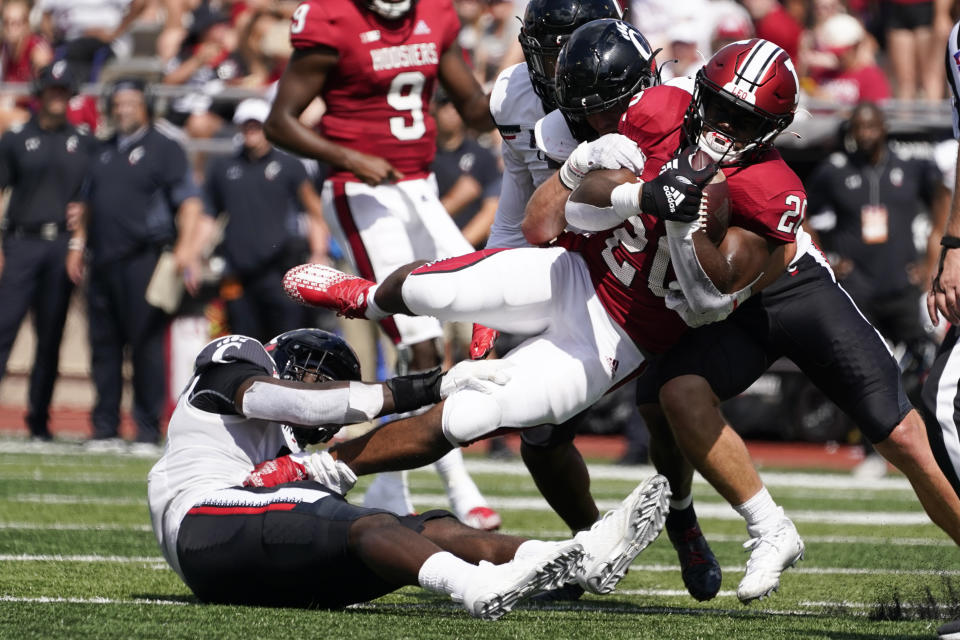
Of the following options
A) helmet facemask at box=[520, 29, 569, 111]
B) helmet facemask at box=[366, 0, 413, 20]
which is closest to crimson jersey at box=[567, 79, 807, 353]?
helmet facemask at box=[520, 29, 569, 111]

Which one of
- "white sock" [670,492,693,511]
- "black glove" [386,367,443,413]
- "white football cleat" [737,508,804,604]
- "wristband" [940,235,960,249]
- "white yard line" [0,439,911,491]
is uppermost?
"wristband" [940,235,960,249]

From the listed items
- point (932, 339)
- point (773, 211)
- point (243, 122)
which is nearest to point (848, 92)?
point (932, 339)

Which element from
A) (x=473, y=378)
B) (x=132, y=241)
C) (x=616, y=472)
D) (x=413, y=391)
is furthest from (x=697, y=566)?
(x=132, y=241)

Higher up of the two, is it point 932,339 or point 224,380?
point 224,380

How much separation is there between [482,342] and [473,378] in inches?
22.3

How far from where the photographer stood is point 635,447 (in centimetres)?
921

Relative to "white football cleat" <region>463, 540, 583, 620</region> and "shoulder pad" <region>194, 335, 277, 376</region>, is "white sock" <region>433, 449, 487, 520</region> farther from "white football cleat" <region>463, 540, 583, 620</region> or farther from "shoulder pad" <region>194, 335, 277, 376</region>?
"white football cleat" <region>463, 540, 583, 620</region>

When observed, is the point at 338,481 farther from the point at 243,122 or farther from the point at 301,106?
the point at 243,122

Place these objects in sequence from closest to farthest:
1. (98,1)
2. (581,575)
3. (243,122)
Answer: (581,575), (243,122), (98,1)

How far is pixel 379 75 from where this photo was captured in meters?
6.09

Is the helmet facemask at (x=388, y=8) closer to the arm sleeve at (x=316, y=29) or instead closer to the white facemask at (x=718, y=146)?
the arm sleeve at (x=316, y=29)

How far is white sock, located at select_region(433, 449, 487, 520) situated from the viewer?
231 inches

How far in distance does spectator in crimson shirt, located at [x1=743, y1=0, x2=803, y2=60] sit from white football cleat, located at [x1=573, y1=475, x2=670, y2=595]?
8330mm

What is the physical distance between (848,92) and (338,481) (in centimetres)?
820
